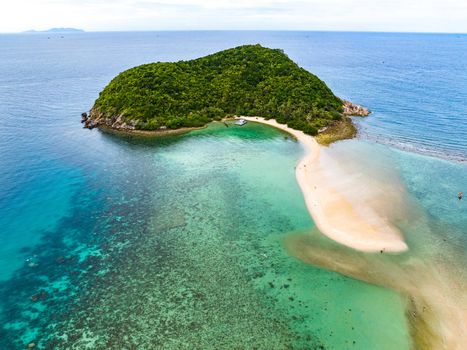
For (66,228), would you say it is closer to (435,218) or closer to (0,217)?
(0,217)

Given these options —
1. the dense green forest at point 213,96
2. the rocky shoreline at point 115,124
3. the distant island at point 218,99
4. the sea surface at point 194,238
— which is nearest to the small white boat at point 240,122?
the sea surface at point 194,238

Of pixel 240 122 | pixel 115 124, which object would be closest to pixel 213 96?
pixel 240 122

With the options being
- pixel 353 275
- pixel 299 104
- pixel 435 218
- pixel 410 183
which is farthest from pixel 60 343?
pixel 299 104

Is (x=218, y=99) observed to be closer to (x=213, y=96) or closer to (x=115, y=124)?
(x=213, y=96)

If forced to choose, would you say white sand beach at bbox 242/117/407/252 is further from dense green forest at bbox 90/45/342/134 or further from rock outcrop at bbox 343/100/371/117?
rock outcrop at bbox 343/100/371/117

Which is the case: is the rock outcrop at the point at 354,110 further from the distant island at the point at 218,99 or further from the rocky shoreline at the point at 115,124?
the rocky shoreline at the point at 115,124

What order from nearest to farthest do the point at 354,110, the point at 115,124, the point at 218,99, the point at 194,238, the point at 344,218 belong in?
the point at 194,238
the point at 344,218
the point at 115,124
the point at 218,99
the point at 354,110

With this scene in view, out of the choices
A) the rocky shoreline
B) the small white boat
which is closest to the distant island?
the rocky shoreline
